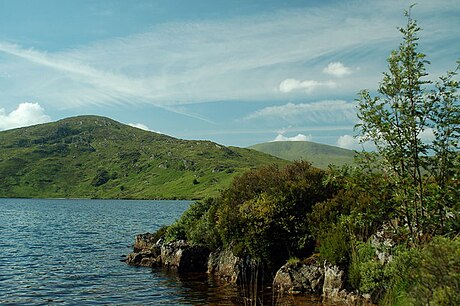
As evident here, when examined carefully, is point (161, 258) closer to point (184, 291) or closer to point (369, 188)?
point (184, 291)

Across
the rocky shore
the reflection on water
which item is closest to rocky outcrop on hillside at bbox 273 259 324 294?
the rocky shore

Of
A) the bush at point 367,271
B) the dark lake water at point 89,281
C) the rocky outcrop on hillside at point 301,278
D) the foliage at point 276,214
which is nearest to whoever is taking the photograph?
the bush at point 367,271

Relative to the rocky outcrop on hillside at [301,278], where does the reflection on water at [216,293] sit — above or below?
below

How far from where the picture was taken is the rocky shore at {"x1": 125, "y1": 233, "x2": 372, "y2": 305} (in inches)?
1067

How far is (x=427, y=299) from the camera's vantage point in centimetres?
904

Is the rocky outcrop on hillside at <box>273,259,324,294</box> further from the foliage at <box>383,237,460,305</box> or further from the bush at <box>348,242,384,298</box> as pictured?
the foliage at <box>383,237,460,305</box>

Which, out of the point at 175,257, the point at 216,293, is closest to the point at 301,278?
the point at 216,293

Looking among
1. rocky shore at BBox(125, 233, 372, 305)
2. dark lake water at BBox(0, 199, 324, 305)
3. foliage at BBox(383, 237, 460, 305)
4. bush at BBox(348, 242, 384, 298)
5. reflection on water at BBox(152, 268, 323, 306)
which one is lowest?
dark lake water at BBox(0, 199, 324, 305)

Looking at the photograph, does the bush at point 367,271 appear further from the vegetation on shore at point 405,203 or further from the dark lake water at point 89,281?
the dark lake water at point 89,281

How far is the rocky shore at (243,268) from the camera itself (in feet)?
88.9

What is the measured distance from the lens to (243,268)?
3466 cm

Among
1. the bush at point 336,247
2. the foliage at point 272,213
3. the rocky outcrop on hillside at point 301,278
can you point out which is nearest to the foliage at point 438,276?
the bush at point 336,247

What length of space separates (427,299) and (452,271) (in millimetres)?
833

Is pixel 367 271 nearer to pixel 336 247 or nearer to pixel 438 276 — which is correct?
pixel 336 247
